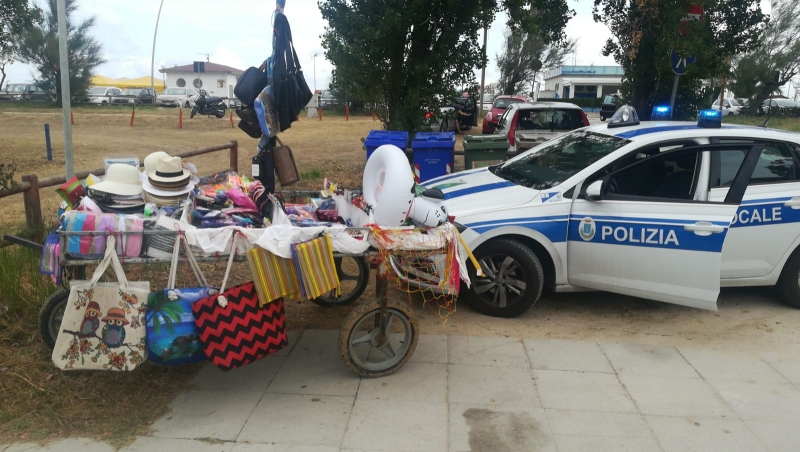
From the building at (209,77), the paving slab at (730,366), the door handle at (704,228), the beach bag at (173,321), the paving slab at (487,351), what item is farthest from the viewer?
the building at (209,77)

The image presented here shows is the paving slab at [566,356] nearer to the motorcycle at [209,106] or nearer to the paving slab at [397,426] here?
the paving slab at [397,426]

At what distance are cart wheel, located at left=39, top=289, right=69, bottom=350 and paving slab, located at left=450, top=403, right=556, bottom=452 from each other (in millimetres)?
2673

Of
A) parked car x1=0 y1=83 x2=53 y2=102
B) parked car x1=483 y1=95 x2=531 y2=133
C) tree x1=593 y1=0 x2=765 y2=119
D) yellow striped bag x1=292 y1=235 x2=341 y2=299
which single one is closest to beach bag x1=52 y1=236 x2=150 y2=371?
yellow striped bag x1=292 y1=235 x2=341 y2=299

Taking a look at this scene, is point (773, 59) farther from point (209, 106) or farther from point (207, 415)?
point (207, 415)

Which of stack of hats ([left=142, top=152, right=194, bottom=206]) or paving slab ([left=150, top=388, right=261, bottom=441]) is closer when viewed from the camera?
paving slab ([left=150, top=388, right=261, bottom=441])

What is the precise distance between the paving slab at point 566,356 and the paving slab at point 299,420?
1540mm

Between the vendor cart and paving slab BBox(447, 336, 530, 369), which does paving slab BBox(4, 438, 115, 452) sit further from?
paving slab BBox(447, 336, 530, 369)

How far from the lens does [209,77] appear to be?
7962 centimetres

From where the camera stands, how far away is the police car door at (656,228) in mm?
5023

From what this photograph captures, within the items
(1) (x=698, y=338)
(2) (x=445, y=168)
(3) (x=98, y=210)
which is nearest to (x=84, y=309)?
(3) (x=98, y=210)

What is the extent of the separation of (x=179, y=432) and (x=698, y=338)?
414 cm

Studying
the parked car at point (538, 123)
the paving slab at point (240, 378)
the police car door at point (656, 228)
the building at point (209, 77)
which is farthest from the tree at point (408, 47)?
the building at point (209, 77)

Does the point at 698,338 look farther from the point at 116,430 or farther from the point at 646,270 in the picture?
the point at 116,430

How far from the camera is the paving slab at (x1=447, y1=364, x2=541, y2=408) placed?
13.8 ft
